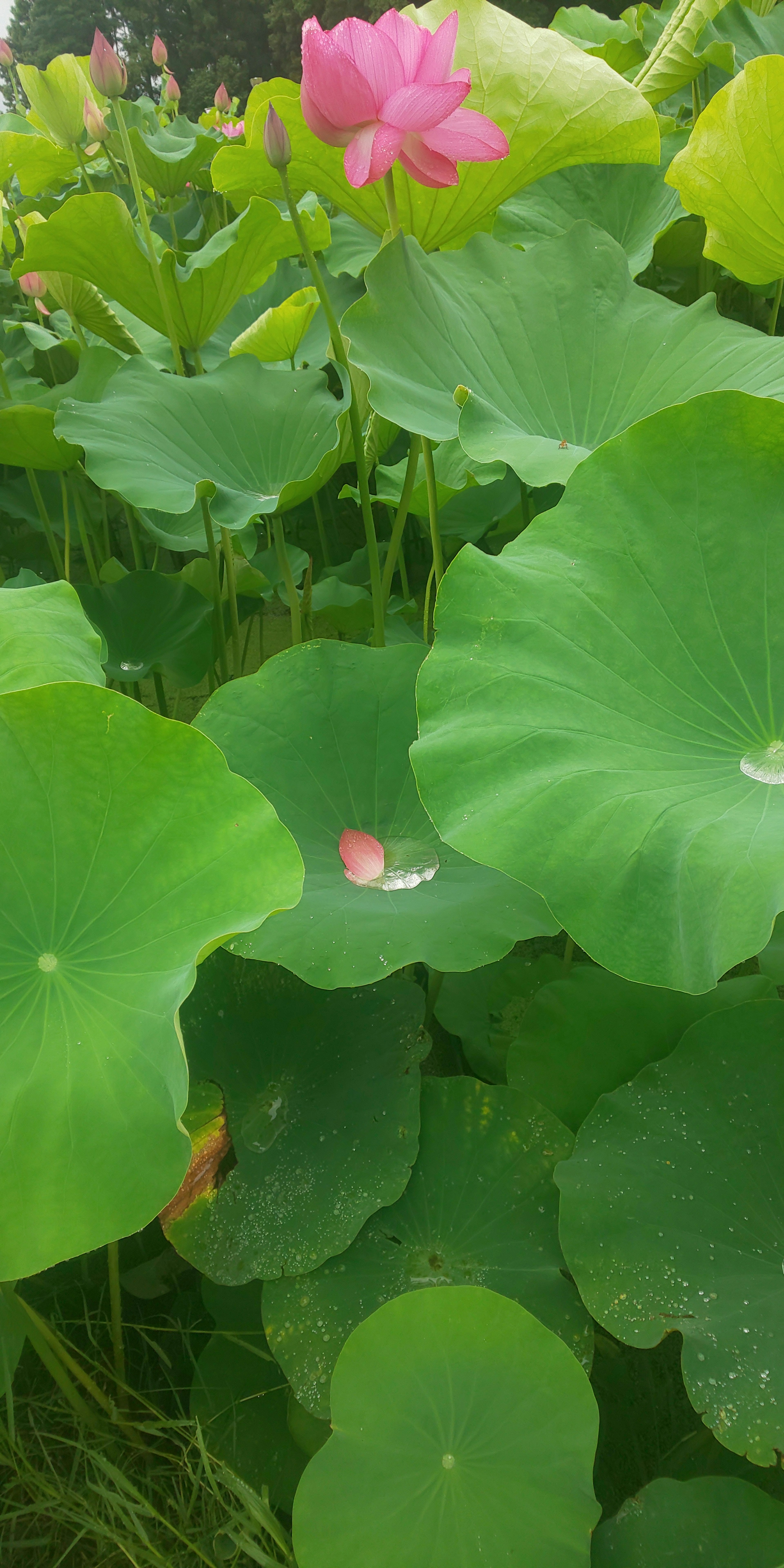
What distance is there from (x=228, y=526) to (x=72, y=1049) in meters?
0.64

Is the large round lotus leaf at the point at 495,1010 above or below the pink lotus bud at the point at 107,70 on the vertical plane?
below

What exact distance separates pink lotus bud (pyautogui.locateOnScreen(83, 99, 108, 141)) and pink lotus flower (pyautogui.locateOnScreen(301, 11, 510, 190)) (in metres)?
0.74

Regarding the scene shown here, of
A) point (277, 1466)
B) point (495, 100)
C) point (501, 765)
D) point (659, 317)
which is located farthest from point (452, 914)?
point (495, 100)

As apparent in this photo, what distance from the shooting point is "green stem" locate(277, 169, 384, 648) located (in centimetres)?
102

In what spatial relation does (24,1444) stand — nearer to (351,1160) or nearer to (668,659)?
(351,1160)

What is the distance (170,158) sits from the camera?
2125mm

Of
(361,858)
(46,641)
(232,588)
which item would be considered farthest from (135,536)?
(361,858)

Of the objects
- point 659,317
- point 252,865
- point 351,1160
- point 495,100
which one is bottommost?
point 351,1160

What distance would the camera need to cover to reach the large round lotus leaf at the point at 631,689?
0.65m

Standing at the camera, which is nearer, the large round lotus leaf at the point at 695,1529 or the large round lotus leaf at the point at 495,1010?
the large round lotus leaf at the point at 695,1529

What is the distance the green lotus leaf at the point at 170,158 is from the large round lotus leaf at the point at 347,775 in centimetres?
141

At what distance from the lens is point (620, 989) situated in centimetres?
88

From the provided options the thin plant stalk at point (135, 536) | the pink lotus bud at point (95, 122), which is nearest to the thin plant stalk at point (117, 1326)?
the thin plant stalk at point (135, 536)

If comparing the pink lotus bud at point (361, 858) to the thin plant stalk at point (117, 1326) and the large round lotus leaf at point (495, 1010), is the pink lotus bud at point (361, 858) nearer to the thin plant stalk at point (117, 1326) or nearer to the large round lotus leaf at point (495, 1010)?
the large round lotus leaf at point (495, 1010)
